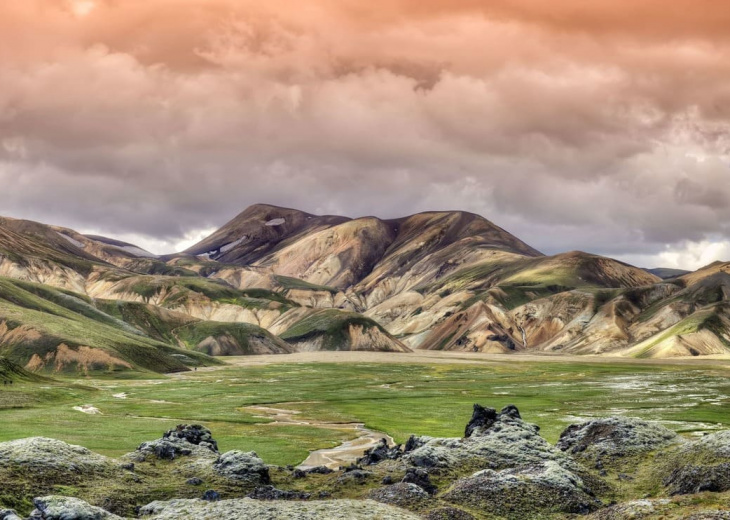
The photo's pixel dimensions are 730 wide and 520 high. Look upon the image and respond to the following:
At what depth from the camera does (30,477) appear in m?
37.6

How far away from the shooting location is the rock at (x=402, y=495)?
36.3m

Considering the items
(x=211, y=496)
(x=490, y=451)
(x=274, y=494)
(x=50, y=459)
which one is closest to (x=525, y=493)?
(x=490, y=451)

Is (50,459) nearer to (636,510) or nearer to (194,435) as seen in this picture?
(194,435)

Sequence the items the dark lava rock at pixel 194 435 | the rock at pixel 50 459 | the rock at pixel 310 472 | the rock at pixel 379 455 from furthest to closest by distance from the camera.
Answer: the dark lava rock at pixel 194 435
the rock at pixel 379 455
the rock at pixel 310 472
the rock at pixel 50 459

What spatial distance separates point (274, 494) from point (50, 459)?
1283 centimetres

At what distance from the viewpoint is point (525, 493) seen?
37469 millimetres

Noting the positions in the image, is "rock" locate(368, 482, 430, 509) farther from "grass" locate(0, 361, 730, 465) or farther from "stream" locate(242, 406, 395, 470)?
"grass" locate(0, 361, 730, 465)

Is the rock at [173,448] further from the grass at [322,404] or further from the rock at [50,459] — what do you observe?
the grass at [322,404]

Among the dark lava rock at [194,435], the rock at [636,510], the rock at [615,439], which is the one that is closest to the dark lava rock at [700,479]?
the rock at [636,510]

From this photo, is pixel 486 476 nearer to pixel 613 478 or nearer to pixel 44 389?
pixel 613 478

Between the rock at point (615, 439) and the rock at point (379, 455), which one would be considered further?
the rock at point (379, 455)

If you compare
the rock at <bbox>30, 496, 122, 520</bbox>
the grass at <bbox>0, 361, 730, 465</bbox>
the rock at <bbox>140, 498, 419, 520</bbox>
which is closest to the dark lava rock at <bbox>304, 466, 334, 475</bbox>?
the rock at <bbox>140, 498, 419, 520</bbox>

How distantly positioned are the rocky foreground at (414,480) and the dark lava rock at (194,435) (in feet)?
1.69

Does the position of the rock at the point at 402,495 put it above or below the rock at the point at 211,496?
above
